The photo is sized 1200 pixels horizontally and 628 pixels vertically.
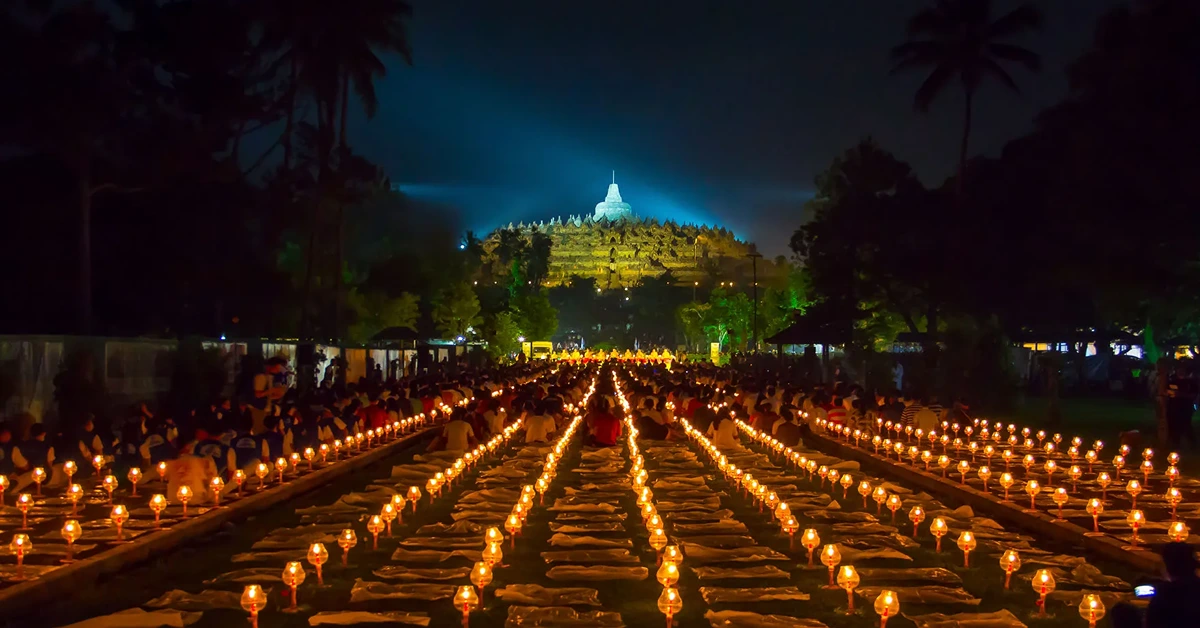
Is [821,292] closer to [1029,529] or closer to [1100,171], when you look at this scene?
[1100,171]

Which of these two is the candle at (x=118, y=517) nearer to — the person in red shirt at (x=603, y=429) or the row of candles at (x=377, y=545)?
the row of candles at (x=377, y=545)

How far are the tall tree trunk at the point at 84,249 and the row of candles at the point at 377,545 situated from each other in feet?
41.4

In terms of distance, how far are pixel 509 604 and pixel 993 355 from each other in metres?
23.3

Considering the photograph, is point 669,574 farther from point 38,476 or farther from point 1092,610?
point 38,476

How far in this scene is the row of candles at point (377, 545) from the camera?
855cm

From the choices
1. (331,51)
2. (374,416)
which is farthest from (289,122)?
(374,416)

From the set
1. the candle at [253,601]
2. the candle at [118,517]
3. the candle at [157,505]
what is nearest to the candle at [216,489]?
the candle at [157,505]

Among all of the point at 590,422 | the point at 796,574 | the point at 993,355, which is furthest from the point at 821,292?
the point at 796,574

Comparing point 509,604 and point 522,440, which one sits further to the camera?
point 522,440

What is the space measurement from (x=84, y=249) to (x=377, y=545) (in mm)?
18431

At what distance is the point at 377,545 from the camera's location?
485 inches

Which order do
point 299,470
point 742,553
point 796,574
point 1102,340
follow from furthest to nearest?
point 1102,340
point 299,470
point 742,553
point 796,574

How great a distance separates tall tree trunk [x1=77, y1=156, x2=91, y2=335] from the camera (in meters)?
27.7

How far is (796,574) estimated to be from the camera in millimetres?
10883
